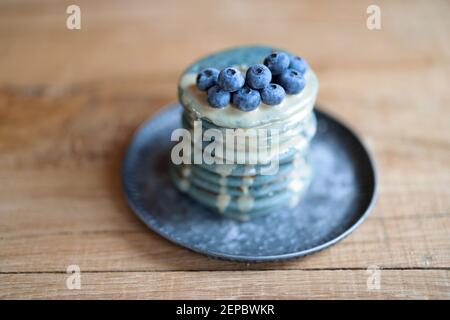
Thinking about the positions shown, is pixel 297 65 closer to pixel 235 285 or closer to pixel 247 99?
pixel 247 99

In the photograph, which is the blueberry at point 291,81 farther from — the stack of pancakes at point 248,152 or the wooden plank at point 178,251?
the wooden plank at point 178,251

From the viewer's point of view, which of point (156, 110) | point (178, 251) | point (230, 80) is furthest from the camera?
point (156, 110)

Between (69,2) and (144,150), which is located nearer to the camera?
(144,150)

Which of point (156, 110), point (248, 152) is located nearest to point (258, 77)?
point (248, 152)

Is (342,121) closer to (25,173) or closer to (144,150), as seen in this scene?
(144,150)

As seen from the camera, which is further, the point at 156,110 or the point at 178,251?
the point at 156,110

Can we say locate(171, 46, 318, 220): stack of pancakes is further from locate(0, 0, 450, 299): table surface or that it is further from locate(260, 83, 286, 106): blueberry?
locate(0, 0, 450, 299): table surface

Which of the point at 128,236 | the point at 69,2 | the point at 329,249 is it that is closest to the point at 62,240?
the point at 128,236
